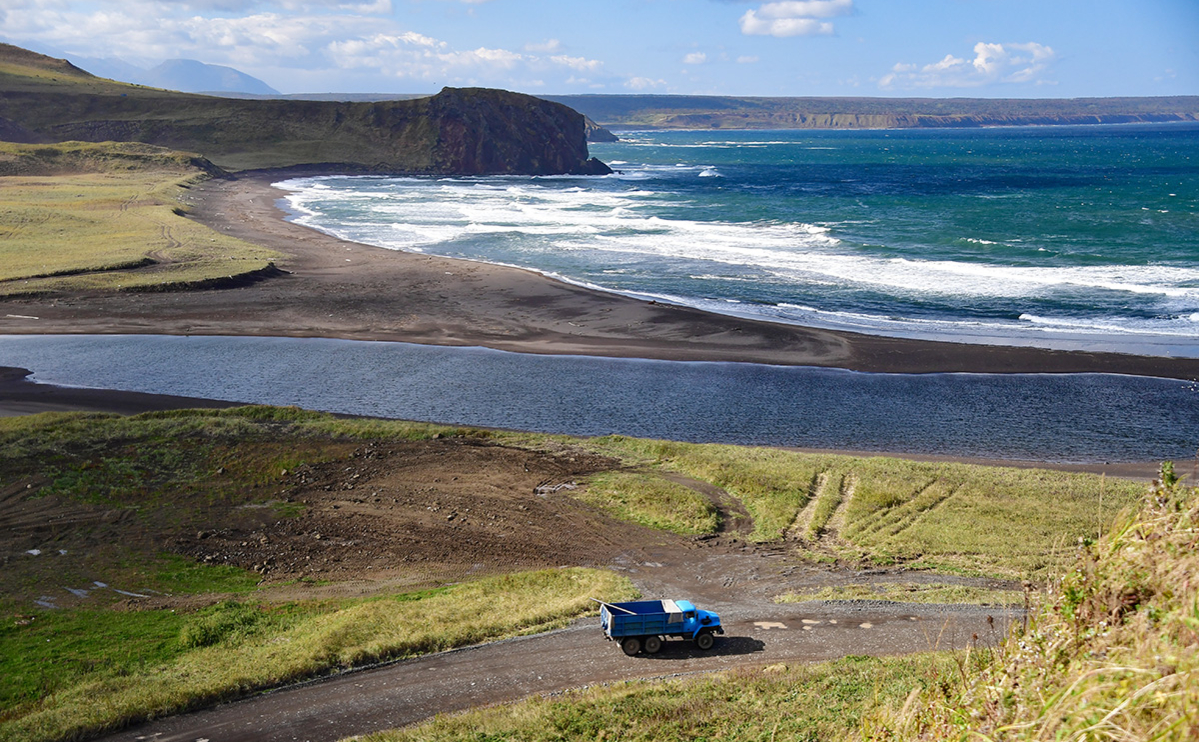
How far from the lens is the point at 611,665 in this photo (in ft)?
56.6

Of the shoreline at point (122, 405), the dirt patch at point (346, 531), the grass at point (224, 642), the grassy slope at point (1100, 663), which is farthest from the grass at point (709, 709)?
the shoreline at point (122, 405)

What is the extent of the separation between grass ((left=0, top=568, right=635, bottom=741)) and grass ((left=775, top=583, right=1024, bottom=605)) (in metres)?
4.81

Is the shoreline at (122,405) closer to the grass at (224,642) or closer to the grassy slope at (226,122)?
the grass at (224,642)

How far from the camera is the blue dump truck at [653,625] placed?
17.7 metres

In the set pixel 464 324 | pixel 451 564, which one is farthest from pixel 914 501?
pixel 464 324

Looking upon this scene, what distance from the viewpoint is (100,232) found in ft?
239

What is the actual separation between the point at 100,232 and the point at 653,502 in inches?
2636

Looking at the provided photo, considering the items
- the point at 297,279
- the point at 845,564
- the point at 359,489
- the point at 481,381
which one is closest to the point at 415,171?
the point at 297,279

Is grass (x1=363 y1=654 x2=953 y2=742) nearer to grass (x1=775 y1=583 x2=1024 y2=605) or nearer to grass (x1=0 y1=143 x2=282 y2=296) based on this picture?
grass (x1=775 y1=583 x2=1024 y2=605)

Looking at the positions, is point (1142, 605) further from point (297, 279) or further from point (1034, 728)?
point (297, 279)

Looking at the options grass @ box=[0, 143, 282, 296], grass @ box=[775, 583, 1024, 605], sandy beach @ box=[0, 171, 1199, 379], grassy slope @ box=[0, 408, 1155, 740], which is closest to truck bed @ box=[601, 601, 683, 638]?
grassy slope @ box=[0, 408, 1155, 740]

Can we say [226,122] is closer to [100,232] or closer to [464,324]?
[100,232]

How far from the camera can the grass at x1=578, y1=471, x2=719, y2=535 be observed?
26158 mm

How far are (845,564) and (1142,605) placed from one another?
1724 cm
